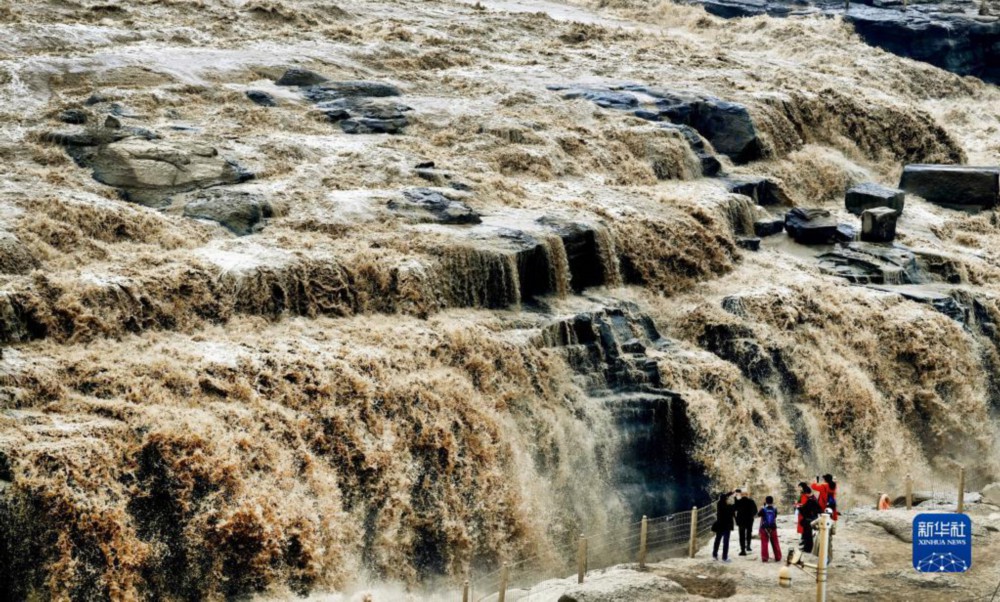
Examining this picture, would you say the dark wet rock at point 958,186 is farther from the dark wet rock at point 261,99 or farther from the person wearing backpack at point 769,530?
the person wearing backpack at point 769,530

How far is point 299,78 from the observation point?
3750 cm

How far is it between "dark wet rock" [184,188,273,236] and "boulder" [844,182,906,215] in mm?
20310

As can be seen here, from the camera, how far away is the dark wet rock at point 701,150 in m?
37.3

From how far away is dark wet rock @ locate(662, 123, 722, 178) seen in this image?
3728cm

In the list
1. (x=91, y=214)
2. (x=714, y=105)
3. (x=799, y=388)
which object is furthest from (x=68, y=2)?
(x=799, y=388)

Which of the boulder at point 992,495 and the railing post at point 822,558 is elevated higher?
the railing post at point 822,558

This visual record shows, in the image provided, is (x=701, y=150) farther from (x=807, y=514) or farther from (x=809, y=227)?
(x=807, y=514)

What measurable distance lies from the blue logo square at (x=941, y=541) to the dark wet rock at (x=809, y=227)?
2309cm

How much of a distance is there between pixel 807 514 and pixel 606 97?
24.2m

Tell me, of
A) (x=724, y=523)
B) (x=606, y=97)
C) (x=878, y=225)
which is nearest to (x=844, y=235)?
(x=878, y=225)

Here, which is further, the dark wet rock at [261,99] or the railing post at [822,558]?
the dark wet rock at [261,99]

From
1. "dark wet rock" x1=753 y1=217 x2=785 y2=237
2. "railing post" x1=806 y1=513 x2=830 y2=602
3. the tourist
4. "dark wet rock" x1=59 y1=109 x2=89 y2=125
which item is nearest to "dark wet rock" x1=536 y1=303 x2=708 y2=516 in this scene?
the tourist

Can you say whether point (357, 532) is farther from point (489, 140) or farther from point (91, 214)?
point (489, 140)

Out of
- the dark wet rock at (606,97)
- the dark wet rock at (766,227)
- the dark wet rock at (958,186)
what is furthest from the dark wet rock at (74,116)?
the dark wet rock at (958,186)
